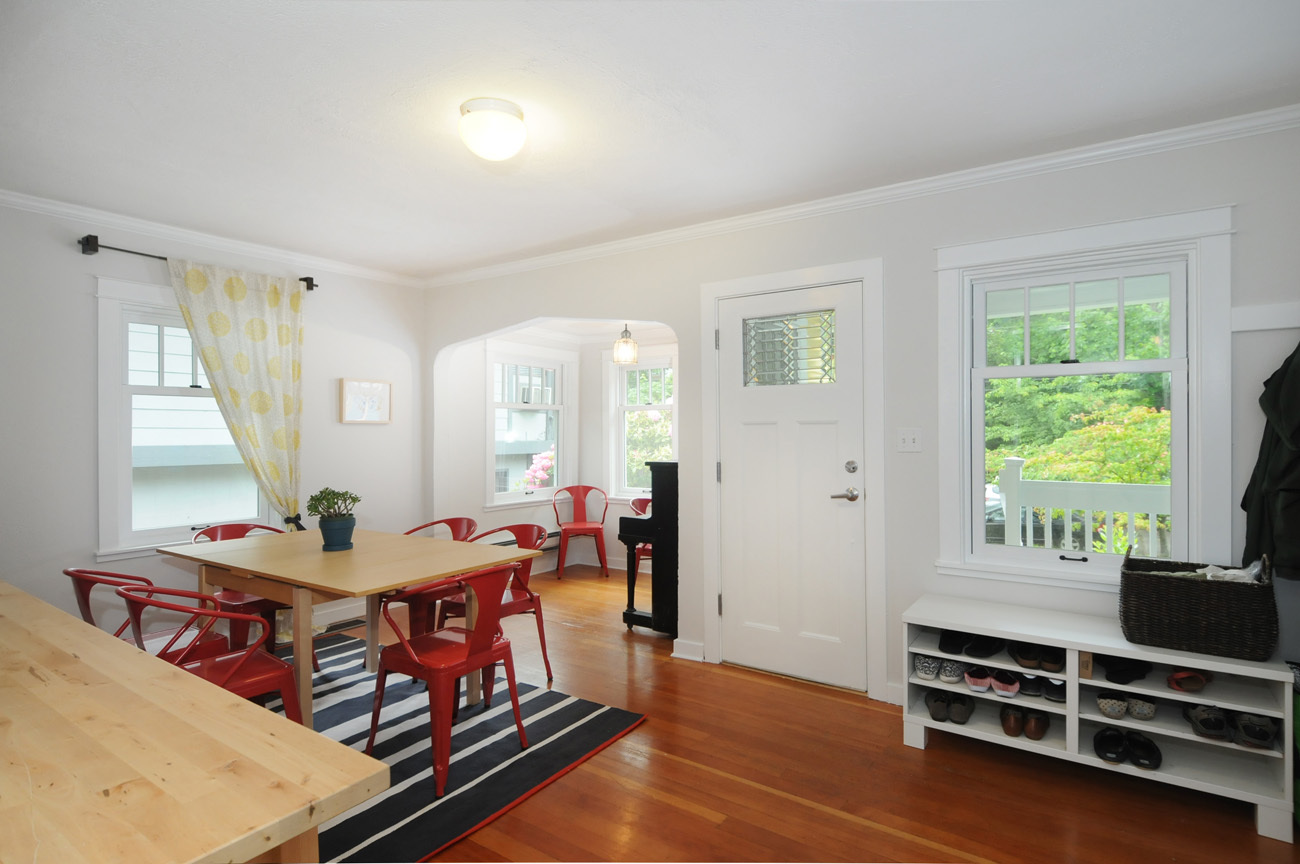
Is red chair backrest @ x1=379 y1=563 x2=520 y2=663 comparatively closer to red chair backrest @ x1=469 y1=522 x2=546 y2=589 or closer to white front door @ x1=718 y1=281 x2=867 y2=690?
red chair backrest @ x1=469 y1=522 x2=546 y2=589

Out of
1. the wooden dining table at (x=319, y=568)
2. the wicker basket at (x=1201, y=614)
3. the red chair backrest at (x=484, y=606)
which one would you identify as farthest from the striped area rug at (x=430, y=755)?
the wicker basket at (x=1201, y=614)

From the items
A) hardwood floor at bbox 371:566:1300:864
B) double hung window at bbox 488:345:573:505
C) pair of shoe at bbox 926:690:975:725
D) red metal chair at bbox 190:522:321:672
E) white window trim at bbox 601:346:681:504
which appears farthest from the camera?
white window trim at bbox 601:346:681:504

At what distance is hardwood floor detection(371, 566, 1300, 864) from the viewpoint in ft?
6.98

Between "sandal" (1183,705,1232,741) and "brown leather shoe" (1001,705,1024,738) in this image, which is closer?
"sandal" (1183,705,1232,741)

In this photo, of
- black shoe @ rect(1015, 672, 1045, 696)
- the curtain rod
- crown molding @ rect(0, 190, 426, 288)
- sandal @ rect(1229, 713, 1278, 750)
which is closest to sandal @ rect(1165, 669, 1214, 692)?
sandal @ rect(1229, 713, 1278, 750)

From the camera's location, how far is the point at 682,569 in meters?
4.00

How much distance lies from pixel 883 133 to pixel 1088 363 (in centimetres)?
136

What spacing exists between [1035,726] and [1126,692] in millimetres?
345

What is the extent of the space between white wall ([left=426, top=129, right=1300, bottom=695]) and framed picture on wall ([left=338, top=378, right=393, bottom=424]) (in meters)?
1.05

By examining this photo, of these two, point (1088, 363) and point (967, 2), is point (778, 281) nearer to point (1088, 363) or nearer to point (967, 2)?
point (1088, 363)

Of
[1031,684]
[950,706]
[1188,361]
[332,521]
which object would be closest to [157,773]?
[332,521]

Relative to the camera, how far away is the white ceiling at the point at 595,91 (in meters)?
1.96

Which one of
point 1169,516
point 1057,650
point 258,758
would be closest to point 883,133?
point 1169,516

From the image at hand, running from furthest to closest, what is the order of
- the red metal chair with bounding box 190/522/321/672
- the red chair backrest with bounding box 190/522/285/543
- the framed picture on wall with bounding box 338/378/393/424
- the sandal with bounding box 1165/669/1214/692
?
the framed picture on wall with bounding box 338/378/393/424 → the red chair backrest with bounding box 190/522/285/543 → the red metal chair with bounding box 190/522/321/672 → the sandal with bounding box 1165/669/1214/692
